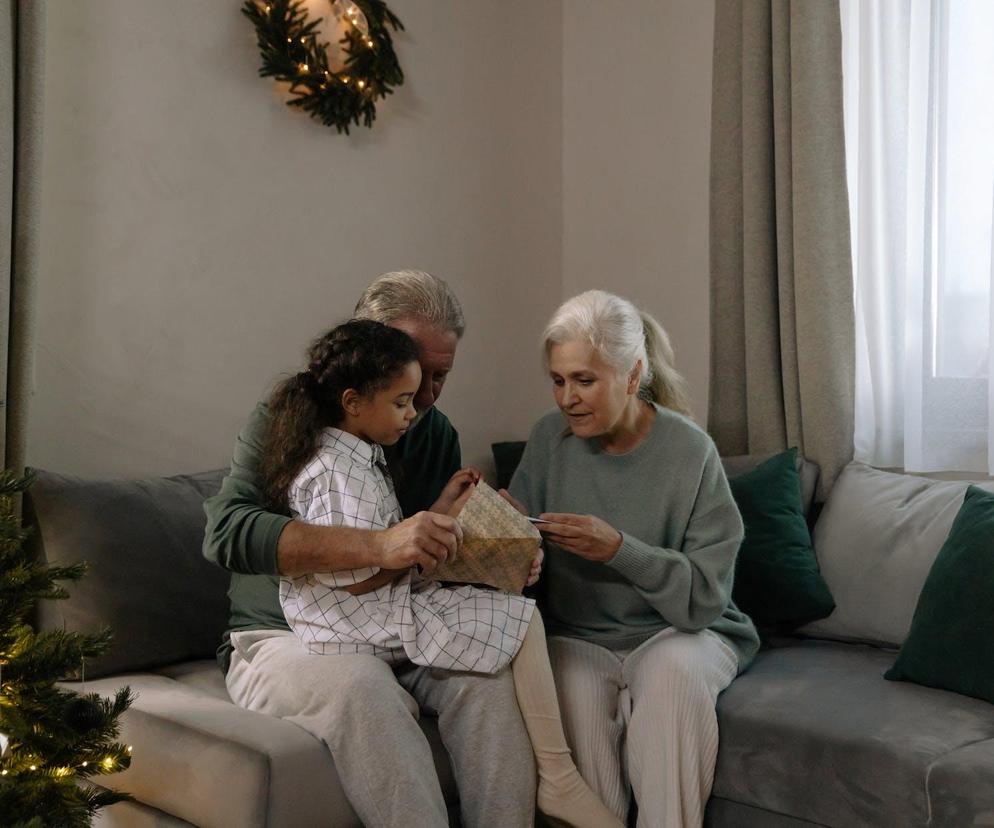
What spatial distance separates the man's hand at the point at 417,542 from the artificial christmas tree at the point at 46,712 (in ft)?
1.59

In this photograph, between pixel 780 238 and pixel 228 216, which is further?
pixel 780 238

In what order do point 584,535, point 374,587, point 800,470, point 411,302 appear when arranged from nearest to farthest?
point 374,587 → point 584,535 → point 411,302 → point 800,470

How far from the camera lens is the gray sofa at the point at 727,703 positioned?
5.80ft

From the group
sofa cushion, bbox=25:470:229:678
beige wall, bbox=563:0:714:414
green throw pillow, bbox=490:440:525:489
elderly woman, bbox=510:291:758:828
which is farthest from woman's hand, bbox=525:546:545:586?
beige wall, bbox=563:0:714:414

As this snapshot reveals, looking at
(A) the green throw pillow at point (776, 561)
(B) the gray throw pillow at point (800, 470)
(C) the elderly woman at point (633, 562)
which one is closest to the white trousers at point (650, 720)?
(C) the elderly woman at point (633, 562)

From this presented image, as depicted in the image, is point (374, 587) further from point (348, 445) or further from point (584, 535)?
point (584, 535)

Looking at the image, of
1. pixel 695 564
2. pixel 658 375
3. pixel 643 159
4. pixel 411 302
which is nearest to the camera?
pixel 695 564

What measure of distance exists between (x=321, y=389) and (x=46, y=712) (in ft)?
2.28

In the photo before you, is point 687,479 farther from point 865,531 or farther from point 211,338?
point 211,338

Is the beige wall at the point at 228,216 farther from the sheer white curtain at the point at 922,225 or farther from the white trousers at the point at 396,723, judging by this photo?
the sheer white curtain at the point at 922,225

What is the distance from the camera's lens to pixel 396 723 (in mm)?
1798

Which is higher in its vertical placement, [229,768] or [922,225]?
[922,225]

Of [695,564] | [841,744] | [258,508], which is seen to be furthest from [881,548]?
[258,508]

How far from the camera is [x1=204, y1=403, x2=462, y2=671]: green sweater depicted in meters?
1.87
